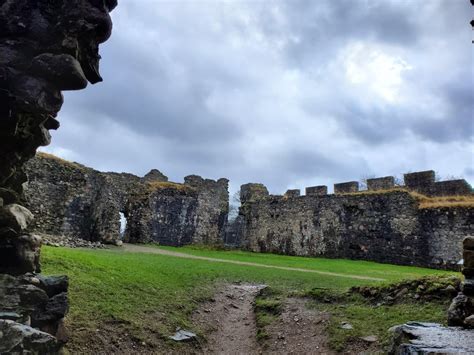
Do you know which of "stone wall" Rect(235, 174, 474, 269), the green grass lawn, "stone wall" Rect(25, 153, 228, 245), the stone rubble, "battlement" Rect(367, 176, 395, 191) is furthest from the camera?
"battlement" Rect(367, 176, 395, 191)

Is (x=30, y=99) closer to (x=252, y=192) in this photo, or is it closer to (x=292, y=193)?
(x=292, y=193)

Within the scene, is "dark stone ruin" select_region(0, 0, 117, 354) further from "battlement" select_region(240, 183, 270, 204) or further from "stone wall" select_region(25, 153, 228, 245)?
"battlement" select_region(240, 183, 270, 204)

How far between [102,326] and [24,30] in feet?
18.8

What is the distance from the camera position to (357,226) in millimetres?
29781

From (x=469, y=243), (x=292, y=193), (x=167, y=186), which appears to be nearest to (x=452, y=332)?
(x=469, y=243)

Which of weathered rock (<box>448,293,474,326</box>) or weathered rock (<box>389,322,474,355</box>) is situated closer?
weathered rock (<box>389,322,474,355</box>)

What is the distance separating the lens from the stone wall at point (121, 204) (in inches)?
900

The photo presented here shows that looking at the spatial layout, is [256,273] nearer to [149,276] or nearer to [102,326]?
[149,276]

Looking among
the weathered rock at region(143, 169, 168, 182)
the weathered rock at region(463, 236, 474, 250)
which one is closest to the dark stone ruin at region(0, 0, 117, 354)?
the weathered rock at region(463, 236, 474, 250)

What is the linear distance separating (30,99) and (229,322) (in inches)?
305

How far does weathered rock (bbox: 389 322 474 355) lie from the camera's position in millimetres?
4574

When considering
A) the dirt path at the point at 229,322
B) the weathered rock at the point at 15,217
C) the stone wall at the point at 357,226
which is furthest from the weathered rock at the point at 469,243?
the stone wall at the point at 357,226

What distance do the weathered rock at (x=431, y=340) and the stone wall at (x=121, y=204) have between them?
56.8ft

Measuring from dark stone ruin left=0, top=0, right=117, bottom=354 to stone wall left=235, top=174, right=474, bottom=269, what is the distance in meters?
24.1
